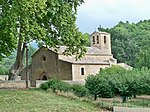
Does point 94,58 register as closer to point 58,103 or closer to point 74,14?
point 74,14

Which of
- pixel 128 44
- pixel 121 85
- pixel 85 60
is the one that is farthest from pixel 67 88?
pixel 128 44

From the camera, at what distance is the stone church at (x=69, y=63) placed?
5459cm

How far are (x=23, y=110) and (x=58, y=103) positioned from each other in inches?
121

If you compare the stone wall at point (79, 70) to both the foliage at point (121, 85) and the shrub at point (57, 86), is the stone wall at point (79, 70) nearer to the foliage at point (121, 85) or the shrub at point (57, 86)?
the foliage at point (121, 85)

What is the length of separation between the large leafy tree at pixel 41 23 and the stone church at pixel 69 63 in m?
19.7

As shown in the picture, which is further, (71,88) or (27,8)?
(71,88)

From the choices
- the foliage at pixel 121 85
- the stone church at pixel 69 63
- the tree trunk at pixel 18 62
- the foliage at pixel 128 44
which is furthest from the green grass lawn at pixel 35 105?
the foliage at pixel 128 44

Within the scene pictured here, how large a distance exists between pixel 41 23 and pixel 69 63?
80.0 ft

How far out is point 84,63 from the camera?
5519cm

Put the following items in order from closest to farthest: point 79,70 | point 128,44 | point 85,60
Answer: point 79,70 → point 85,60 → point 128,44

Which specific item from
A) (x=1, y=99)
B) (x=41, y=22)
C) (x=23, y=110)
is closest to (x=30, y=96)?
(x=1, y=99)

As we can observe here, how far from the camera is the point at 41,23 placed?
30469 mm

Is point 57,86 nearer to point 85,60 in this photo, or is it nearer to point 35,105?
point 35,105

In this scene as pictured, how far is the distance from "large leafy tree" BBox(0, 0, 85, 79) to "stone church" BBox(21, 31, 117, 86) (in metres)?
19.7
